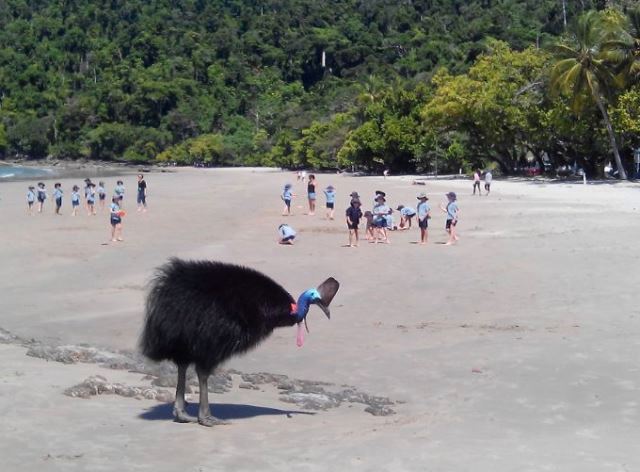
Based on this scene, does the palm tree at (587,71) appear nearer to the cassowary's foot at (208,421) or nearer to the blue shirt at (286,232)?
the blue shirt at (286,232)

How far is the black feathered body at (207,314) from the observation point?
22.4 ft

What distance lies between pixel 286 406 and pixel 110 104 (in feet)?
489

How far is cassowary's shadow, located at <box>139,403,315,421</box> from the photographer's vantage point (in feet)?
24.5

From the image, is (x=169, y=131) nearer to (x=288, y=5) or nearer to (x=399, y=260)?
(x=288, y=5)

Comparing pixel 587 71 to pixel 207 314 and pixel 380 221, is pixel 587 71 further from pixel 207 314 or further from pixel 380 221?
pixel 207 314

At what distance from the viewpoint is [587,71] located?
1670 inches

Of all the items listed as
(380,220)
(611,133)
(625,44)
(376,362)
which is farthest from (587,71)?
(376,362)

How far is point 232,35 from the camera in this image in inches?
6708

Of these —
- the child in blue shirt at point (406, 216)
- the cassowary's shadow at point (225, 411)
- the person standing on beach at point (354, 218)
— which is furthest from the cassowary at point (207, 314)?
the child in blue shirt at point (406, 216)

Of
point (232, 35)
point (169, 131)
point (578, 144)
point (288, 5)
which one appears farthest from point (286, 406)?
point (288, 5)

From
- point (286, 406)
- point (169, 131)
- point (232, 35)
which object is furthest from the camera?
point (232, 35)

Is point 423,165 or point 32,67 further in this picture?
point 32,67

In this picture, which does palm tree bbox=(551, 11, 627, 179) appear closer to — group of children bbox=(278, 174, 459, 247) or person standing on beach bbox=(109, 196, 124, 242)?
group of children bbox=(278, 174, 459, 247)

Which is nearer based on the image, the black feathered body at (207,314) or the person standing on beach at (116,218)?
the black feathered body at (207,314)
